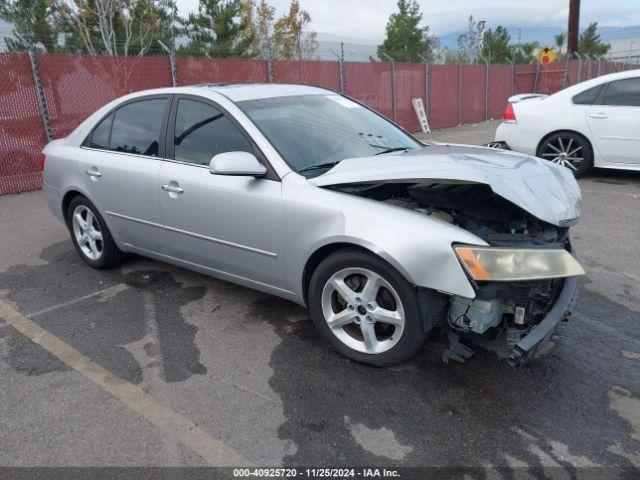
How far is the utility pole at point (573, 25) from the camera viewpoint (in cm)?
2308

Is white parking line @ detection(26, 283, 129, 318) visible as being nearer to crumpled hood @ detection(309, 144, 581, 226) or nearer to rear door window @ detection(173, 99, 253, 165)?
rear door window @ detection(173, 99, 253, 165)

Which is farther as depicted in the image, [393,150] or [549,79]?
[549,79]

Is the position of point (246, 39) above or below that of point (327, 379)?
above

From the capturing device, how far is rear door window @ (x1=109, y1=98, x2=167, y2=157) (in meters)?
4.05

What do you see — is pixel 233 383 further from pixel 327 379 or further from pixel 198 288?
pixel 198 288

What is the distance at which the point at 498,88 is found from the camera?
776 inches

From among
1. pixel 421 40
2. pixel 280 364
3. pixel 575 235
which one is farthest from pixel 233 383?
pixel 421 40

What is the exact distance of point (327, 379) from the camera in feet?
9.85

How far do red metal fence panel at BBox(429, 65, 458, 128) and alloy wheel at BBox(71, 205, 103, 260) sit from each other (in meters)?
12.9

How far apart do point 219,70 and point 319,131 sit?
7.96m

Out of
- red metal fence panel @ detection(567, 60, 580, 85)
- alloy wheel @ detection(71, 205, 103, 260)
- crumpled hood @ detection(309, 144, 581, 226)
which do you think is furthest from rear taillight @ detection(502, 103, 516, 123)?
red metal fence panel @ detection(567, 60, 580, 85)

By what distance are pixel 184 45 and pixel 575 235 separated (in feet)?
71.8

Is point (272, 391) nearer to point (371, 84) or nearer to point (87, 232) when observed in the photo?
point (87, 232)

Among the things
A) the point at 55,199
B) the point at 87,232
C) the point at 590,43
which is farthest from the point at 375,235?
the point at 590,43
